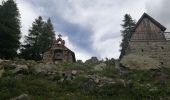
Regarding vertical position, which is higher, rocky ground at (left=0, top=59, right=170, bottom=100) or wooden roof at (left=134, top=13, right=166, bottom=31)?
wooden roof at (left=134, top=13, right=166, bottom=31)

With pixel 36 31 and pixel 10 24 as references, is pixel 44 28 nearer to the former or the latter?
pixel 36 31

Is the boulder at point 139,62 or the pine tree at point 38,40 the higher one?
the pine tree at point 38,40

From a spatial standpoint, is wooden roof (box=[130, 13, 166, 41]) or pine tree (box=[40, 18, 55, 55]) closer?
wooden roof (box=[130, 13, 166, 41])

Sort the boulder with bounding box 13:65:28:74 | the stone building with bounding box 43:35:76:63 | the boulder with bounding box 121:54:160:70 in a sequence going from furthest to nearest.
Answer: the stone building with bounding box 43:35:76:63, the boulder with bounding box 121:54:160:70, the boulder with bounding box 13:65:28:74

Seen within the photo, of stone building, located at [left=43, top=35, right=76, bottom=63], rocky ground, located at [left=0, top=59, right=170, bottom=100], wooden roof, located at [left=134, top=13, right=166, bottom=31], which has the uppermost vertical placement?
wooden roof, located at [left=134, top=13, right=166, bottom=31]

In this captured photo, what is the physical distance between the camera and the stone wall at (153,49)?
35.8 metres

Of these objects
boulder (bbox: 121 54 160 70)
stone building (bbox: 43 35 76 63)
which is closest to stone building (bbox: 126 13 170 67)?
boulder (bbox: 121 54 160 70)

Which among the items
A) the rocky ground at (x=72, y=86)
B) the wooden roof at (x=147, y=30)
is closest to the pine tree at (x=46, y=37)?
the wooden roof at (x=147, y=30)

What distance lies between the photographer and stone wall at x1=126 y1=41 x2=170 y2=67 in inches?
1407

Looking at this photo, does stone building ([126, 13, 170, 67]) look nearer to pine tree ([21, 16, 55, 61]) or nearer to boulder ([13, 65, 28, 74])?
boulder ([13, 65, 28, 74])

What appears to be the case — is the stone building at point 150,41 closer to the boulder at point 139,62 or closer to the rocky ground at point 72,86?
the boulder at point 139,62

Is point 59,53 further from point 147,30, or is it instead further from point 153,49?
point 153,49

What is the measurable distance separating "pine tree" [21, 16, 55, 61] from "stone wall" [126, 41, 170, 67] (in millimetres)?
18541

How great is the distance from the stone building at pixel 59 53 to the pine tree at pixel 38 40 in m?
1.41
